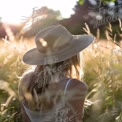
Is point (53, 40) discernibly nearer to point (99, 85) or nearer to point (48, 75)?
point (48, 75)

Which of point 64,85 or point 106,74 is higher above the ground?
point 64,85

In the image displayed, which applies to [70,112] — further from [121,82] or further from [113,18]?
[113,18]

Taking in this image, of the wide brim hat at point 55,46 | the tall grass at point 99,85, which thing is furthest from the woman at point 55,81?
the tall grass at point 99,85

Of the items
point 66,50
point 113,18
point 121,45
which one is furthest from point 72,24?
point 66,50

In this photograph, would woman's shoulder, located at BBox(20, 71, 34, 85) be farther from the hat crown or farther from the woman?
the hat crown

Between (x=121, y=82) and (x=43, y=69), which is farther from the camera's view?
(x=121, y=82)

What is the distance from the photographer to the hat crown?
284 centimetres

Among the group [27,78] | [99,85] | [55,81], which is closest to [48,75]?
[55,81]

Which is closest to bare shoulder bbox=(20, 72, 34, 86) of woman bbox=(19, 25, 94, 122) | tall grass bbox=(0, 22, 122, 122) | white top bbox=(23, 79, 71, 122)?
woman bbox=(19, 25, 94, 122)

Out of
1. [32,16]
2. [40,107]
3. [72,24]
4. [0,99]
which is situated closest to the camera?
[40,107]

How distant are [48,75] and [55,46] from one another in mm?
265

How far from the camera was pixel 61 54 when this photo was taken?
2.74 meters

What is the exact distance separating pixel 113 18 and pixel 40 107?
330 cm

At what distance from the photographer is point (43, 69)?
273 cm
